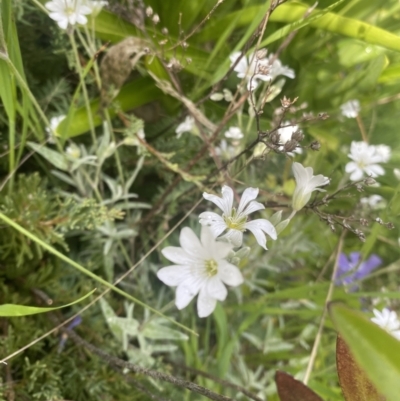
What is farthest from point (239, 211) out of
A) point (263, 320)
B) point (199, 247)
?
point (263, 320)

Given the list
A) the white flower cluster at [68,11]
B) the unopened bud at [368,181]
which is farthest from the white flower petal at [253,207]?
the white flower cluster at [68,11]

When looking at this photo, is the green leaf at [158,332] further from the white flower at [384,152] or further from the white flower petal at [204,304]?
the white flower at [384,152]

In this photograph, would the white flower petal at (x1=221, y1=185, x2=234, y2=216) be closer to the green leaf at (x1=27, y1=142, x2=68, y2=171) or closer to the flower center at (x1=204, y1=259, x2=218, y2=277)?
the flower center at (x1=204, y1=259, x2=218, y2=277)

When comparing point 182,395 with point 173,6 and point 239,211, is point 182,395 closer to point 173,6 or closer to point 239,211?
point 239,211

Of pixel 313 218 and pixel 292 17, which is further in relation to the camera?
pixel 313 218

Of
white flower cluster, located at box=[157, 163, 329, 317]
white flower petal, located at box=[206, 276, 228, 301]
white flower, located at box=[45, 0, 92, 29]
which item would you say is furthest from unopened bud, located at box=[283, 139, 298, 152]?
white flower, located at box=[45, 0, 92, 29]

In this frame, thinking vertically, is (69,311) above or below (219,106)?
below
